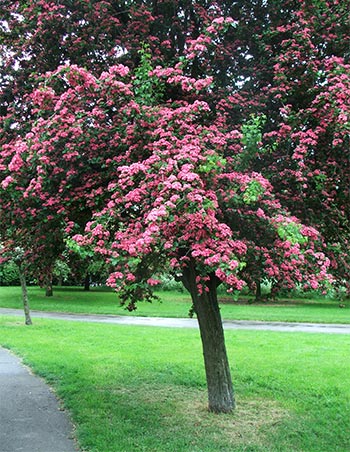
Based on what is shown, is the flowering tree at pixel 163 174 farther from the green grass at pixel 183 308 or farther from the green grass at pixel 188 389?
the green grass at pixel 183 308

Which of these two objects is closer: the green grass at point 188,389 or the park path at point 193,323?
the green grass at point 188,389

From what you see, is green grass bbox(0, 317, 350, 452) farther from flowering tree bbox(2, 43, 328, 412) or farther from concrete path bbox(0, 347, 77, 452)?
flowering tree bbox(2, 43, 328, 412)

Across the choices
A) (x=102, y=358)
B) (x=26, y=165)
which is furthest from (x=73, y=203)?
(x=102, y=358)

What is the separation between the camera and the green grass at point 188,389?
223 inches

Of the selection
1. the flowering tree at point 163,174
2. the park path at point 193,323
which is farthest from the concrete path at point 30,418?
the park path at point 193,323

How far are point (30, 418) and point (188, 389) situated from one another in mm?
2731

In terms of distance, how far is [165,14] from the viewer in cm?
653

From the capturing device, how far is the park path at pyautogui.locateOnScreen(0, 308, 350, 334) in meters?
15.9

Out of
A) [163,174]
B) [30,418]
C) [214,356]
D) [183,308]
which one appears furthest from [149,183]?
[183,308]

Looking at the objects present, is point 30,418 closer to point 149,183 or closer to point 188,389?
point 188,389

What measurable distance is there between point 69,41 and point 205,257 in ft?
11.8

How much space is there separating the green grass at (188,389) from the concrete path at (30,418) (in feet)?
0.71

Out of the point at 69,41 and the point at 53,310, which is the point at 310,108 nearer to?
the point at 69,41

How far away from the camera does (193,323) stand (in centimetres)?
1745
